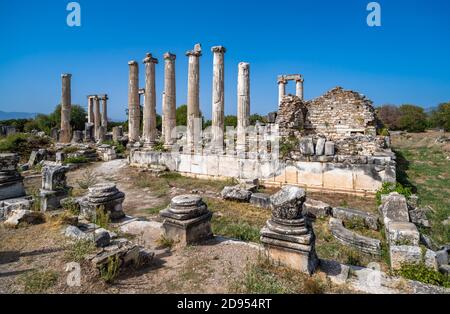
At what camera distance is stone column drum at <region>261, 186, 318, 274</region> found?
13.9ft

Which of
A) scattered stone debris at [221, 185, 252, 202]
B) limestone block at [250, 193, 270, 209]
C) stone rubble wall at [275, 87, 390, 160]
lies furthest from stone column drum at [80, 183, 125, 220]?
stone rubble wall at [275, 87, 390, 160]

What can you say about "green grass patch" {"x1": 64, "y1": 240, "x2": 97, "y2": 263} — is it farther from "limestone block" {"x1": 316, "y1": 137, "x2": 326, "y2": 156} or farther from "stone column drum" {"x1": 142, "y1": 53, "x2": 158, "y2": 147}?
"stone column drum" {"x1": 142, "y1": 53, "x2": 158, "y2": 147}

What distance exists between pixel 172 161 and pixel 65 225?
9.15 metres

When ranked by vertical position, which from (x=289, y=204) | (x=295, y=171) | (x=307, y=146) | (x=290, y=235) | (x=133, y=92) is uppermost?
(x=133, y=92)

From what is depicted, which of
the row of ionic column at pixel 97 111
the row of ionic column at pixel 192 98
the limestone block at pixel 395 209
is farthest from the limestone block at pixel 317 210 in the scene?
the row of ionic column at pixel 97 111

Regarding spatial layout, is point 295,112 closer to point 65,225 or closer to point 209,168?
point 209,168

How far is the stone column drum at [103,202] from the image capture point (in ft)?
22.8

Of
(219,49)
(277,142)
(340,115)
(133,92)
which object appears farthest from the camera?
(133,92)

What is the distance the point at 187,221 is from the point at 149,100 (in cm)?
1419

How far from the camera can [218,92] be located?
15.5 m

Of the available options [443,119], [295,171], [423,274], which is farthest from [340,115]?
[443,119]

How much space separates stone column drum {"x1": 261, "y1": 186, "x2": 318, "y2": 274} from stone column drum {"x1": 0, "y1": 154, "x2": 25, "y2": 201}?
7590 mm

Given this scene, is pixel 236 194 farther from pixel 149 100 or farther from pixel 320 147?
pixel 149 100
